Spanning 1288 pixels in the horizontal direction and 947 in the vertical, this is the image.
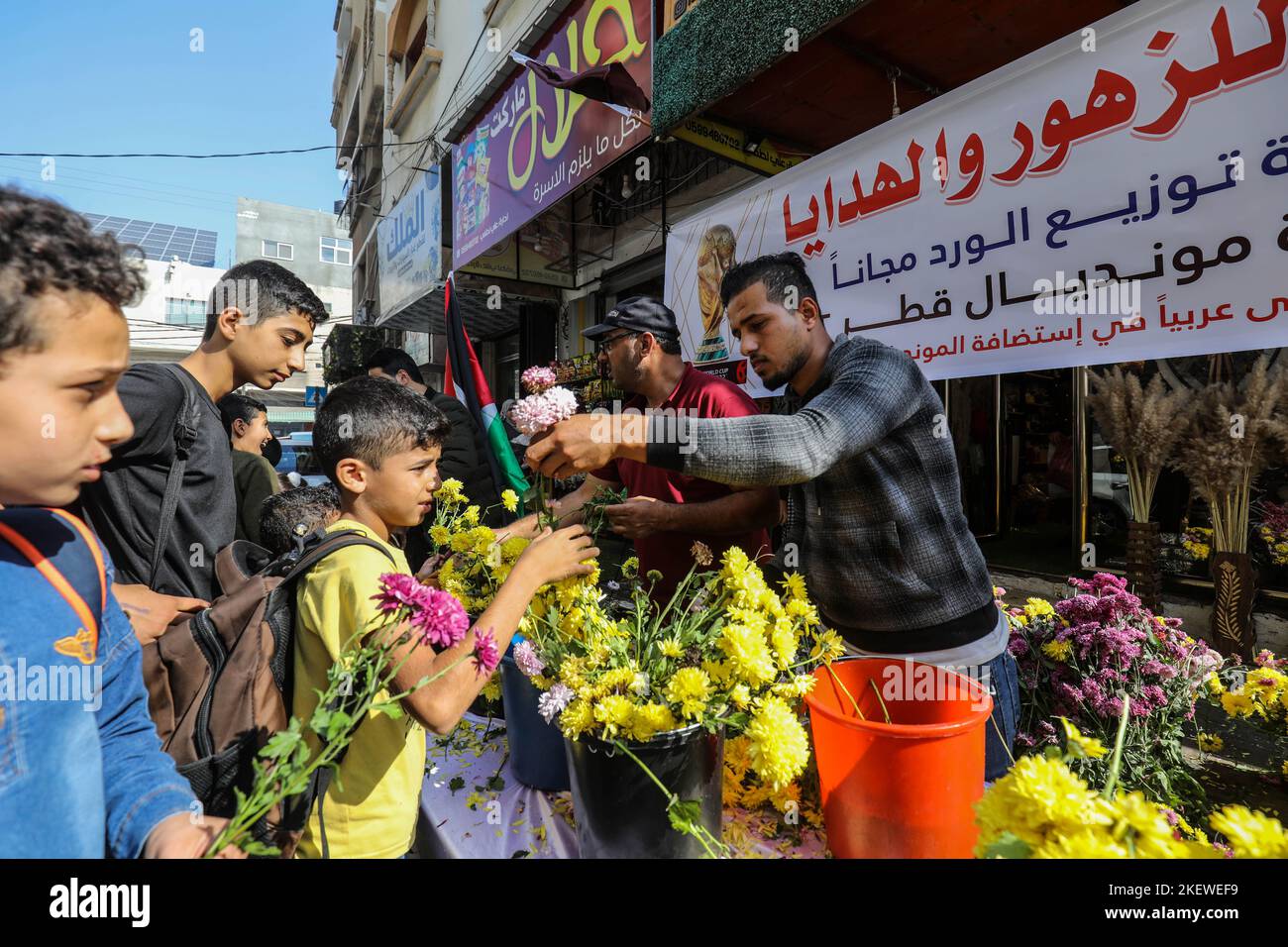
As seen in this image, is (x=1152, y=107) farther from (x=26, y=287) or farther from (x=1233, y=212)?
(x=26, y=287)

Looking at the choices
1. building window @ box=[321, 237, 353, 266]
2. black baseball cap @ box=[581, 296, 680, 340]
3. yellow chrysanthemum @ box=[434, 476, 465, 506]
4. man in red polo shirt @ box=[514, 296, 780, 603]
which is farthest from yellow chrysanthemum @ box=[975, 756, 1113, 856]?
building window @ box=[321, 237, 353, 266]

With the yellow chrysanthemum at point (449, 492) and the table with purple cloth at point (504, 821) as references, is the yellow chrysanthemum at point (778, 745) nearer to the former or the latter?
the table with purple cloth at point (504, 821)

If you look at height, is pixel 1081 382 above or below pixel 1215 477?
above

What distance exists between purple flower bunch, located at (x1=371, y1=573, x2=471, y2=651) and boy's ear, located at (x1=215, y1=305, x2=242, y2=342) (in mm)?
1549

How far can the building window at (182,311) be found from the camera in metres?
26.0

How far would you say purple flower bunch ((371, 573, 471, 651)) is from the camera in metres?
0.78

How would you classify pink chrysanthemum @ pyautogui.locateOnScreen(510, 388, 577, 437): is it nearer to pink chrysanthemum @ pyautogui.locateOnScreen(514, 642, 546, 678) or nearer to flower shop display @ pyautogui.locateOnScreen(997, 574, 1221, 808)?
pink chrysanthemum @ pyautogui.locateOnScreen(514, 642, 546, 678)

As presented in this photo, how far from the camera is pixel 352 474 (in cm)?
137

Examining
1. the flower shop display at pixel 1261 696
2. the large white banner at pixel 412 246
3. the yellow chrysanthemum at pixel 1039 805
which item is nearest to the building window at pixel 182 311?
the large white banner at pixel 412 246

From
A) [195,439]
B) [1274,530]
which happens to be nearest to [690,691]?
[195,439]

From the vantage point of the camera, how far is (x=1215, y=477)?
9.17 ft

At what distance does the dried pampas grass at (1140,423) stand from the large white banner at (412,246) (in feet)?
27.2
